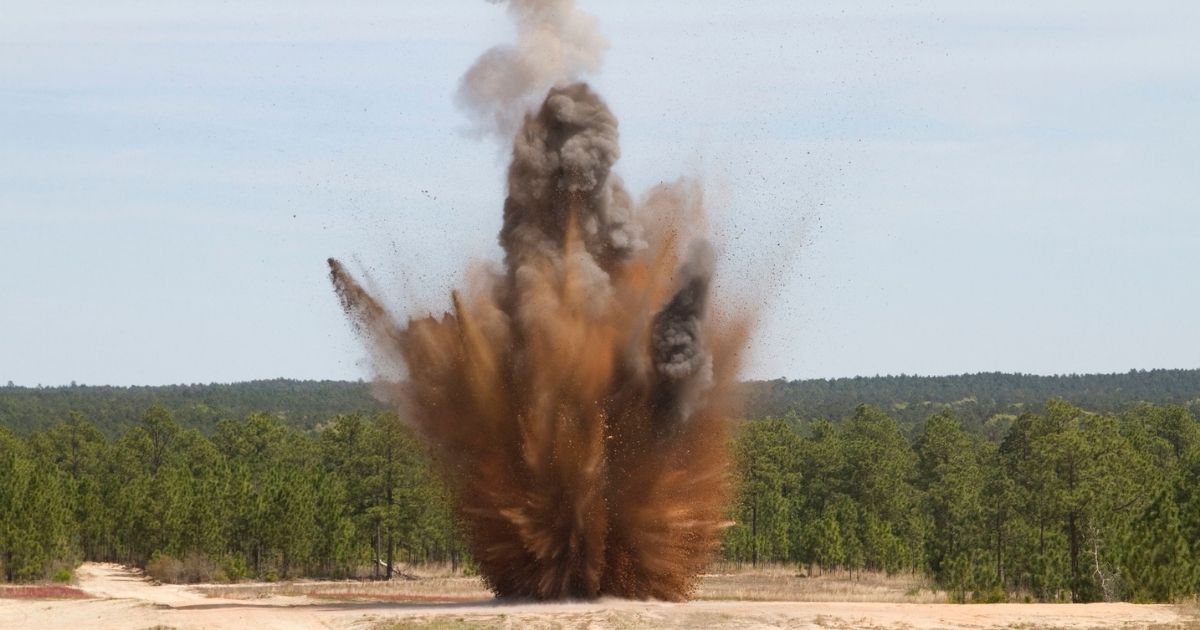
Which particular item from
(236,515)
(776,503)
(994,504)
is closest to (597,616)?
(994,504)

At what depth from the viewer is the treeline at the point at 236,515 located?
2980 inches

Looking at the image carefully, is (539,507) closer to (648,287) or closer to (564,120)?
(648,287)

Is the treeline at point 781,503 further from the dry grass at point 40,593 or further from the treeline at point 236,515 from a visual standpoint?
the dry grass at point 40,593

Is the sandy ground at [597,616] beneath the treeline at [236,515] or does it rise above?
beneath

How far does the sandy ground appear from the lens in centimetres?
4147

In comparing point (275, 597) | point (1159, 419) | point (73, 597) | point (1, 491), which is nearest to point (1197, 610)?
point (275, 597)

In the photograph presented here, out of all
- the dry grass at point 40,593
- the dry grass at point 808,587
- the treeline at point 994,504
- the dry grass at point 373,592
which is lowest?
the dry grass at point 808,587

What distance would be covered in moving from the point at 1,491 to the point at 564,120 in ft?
145

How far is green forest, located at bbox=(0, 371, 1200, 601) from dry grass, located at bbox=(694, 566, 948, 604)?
1.41 meters

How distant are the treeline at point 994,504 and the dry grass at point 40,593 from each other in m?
33.3

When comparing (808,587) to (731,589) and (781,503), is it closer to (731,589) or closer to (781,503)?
(731,589)

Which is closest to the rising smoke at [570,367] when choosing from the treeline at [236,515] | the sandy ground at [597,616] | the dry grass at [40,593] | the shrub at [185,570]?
the sandy ground at [597,616]

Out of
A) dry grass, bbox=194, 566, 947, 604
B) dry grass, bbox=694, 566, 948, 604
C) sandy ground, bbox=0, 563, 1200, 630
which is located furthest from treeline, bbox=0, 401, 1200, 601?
sandy ground, bbox=0, 563, 1200, 630

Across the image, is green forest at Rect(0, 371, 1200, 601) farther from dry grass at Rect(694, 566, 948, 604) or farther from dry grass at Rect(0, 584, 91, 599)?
dry grass at Rect(0, 584, 91, 599)
